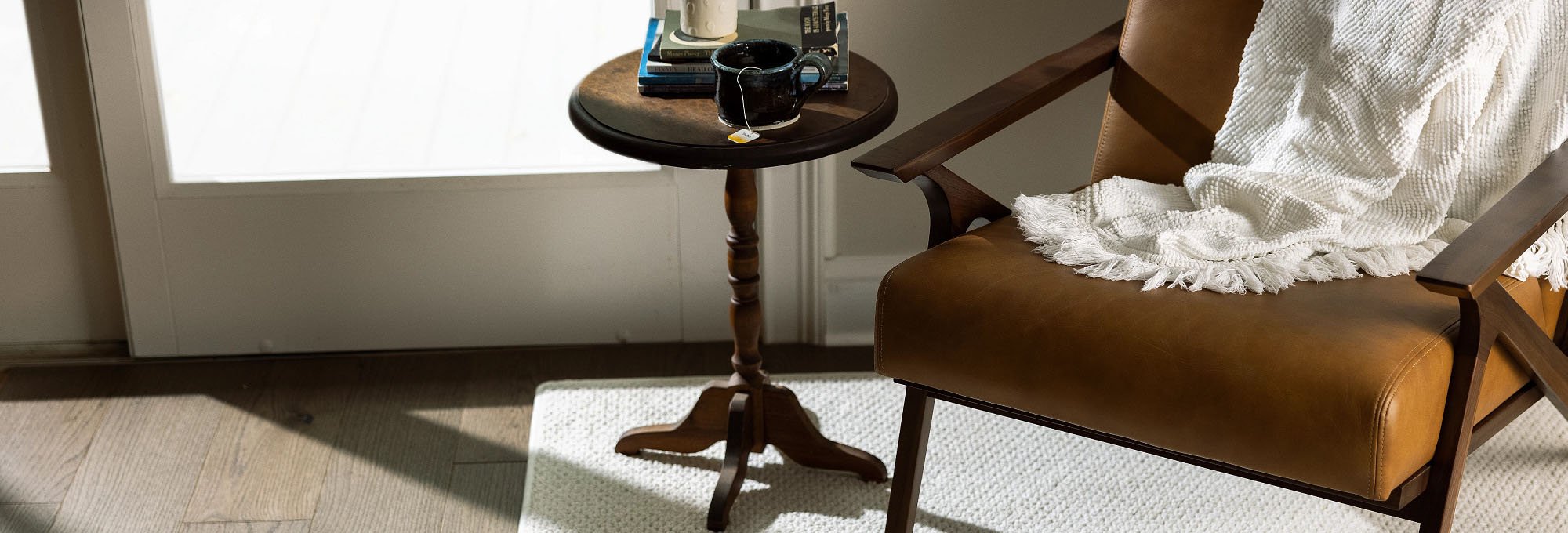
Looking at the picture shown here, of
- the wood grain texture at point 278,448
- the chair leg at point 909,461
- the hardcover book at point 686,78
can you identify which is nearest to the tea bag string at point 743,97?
the hardcover book at point 686,78

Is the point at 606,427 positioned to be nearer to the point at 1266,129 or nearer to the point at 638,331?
the point at 638,331

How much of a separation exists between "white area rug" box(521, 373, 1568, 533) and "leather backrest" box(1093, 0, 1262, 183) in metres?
0.37

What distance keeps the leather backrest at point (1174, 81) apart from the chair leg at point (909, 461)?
1.39ft

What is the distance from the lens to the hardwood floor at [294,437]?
158cm

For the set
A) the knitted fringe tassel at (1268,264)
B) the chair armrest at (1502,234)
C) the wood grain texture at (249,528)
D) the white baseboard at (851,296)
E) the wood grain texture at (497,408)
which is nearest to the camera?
the chair armrest at (1502,234)

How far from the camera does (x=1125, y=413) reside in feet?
3.86

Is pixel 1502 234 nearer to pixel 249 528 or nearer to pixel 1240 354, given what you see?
pixel 1240 354

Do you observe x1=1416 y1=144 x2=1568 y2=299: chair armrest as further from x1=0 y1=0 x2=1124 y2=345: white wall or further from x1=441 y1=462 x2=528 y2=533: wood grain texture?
x1=441 y1=462 x2=528 y2=533: wood grain texture

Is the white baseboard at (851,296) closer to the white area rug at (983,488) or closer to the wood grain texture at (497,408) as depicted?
the white area rug at (983,488)

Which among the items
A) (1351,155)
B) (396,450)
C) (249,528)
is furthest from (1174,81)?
(249,528)

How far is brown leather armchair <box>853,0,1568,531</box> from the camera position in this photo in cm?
109

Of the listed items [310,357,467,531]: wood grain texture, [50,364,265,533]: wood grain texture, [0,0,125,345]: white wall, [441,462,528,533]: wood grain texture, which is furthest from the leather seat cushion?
[0,0,125,345]: white wall

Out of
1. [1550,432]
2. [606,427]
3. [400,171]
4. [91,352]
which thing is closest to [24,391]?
[91,352]

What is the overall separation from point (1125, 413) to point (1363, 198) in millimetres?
442
